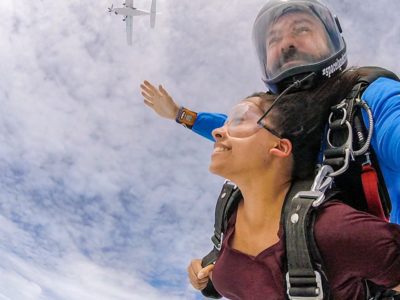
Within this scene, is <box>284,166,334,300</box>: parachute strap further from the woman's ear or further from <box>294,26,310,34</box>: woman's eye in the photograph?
<box>294,26,310,34</box>: woman's eye

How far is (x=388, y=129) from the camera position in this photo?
7.75ft

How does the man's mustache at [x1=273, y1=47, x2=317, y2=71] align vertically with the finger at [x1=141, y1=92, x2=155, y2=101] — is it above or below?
below

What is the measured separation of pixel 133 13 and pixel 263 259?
49.9 metres

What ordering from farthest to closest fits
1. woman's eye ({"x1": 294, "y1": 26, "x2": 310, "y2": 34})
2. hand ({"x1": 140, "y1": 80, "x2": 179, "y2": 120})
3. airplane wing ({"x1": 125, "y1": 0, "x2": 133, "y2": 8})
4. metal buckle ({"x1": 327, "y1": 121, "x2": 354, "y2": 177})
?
airplane wing ({"x1": 125, "y1": 0, "x2": 133, "y2": 8}) < hand ({"x1": 140, "y1": 80, "x2": 179, "y2": 120}) < woman's eye ({"x1": 294, "y1": 26, "x2": 310, "y2": 34}) < metal buckle ({"x1": 327, "y1": 121, "x2": 354, "y2": 177})

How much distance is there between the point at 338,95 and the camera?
300 centimetres

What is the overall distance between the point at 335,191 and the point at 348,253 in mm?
458

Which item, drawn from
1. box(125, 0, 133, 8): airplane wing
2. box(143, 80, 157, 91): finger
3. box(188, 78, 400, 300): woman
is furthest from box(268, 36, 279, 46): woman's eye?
box(125, 0, 133, 8): airplane wing

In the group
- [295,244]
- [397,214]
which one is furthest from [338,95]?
[295,244]

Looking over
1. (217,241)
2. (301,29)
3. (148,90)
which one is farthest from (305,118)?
(148,90)

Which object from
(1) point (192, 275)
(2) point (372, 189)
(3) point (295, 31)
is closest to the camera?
(2) point (372, 189)

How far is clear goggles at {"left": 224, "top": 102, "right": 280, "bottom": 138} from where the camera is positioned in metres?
3.00

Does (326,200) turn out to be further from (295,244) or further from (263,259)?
(263,259)

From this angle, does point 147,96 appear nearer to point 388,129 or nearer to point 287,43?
point 287,43

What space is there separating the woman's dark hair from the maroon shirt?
1.72ft
